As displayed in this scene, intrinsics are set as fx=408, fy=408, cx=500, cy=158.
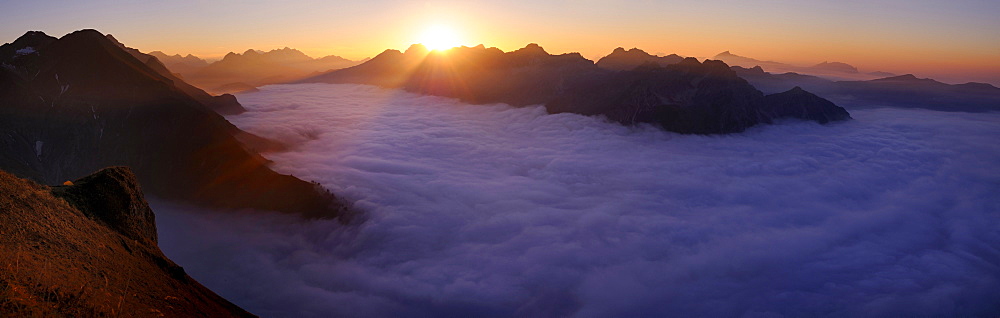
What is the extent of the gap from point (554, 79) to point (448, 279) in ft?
477

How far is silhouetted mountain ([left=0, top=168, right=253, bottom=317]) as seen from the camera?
9055 mm

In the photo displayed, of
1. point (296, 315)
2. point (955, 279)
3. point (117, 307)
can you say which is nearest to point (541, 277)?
point (296, 315)

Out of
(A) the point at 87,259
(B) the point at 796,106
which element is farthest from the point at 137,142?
(B) the point at 796,106

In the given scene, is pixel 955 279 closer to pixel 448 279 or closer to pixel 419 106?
pixel 448 279

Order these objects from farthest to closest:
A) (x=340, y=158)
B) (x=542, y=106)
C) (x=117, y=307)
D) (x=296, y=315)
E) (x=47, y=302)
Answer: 1. (x=542, y=106)
2. (x=340, y=158)
3. (x=296, y=315)
4. (x=117, y=307)
5. (x=47, y=302)

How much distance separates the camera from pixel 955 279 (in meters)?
49.9

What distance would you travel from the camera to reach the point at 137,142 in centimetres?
5266

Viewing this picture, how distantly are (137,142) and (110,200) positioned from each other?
46718 mm

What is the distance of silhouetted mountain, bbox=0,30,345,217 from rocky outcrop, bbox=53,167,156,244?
115 feet

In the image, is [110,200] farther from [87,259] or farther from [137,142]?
[137,142]

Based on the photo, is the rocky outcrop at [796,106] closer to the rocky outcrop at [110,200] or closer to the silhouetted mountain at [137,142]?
the silhouetted mountain at [137,142]

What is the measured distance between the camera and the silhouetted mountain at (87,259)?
9.05m

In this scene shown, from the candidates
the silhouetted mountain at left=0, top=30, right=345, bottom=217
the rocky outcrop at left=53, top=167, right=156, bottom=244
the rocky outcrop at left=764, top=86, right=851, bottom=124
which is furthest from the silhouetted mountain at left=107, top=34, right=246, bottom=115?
the rocky outcrop at left=764, top=86, right=851, bottom=124

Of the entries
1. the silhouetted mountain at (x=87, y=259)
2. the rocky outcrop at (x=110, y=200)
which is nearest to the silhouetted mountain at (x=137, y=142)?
the rocky outcrop at (x=110, y=200)
